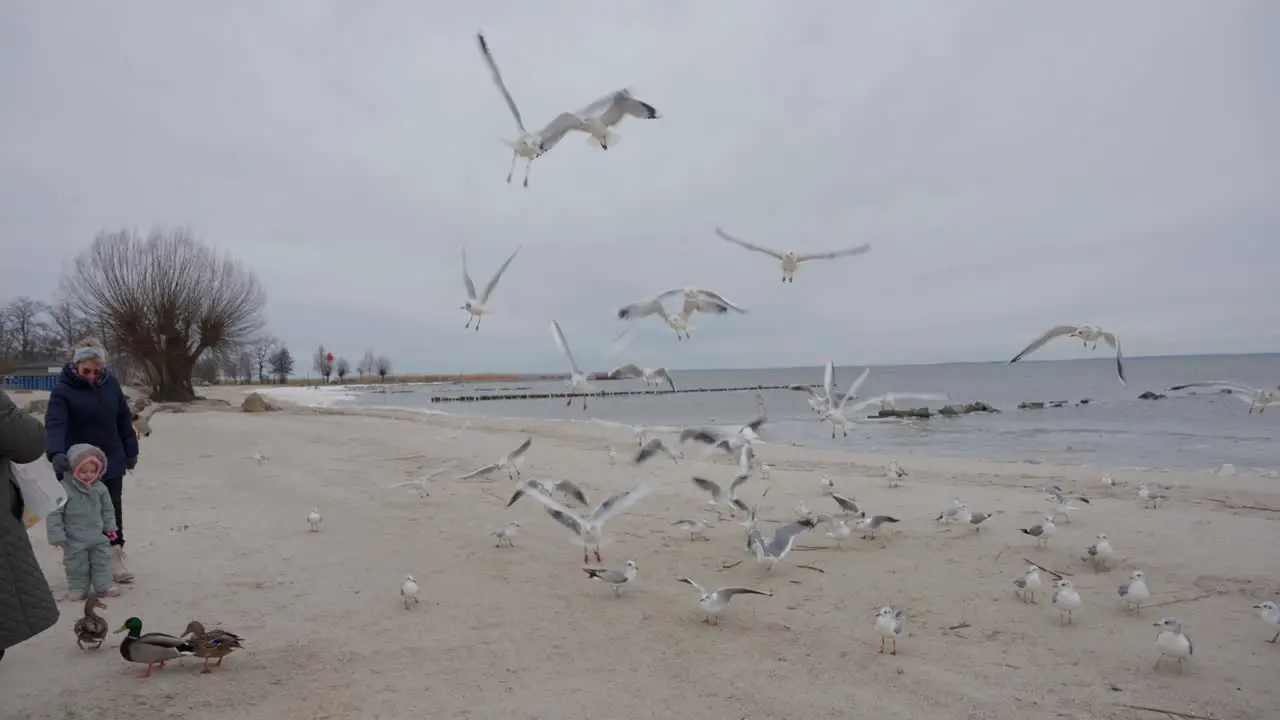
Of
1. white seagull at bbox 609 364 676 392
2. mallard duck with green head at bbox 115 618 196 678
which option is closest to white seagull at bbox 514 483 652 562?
white seagull at bbox 609 364 676 392

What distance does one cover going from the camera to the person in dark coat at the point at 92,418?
5.02 metres

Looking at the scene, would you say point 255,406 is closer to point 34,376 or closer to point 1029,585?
point 1029,585

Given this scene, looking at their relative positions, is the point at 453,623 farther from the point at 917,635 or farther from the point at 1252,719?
the point at 1252,719

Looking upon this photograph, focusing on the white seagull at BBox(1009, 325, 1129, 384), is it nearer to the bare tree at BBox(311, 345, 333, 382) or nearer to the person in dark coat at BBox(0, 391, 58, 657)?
the person in dark coat at BBox(0, 391, 58, 657)

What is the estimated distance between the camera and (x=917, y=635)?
4.90 m

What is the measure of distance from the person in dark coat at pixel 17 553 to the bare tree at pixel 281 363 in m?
102

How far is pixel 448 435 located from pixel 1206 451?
61.9ft

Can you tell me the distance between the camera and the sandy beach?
3.84 meters

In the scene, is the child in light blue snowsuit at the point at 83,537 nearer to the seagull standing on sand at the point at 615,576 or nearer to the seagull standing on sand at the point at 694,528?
the seagull standing on sand at the point at 615,576

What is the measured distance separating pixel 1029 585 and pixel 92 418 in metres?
7.15

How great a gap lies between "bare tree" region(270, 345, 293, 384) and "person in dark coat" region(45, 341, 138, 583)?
9953cm

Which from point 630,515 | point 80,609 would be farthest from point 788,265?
point 80,609

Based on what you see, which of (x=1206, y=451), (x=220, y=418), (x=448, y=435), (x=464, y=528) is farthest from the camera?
(x=220, y=418)

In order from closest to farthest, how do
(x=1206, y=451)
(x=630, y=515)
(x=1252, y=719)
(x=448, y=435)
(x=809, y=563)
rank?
(x=1252, y=719) → (x=809, y=563) → (x=630, y=515) → (x=1206, y=451) → (x=448, y=435)
